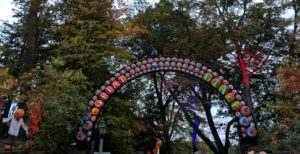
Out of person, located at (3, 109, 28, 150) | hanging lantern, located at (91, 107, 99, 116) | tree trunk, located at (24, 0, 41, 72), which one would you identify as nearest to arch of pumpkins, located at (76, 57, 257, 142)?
hanging lantern, located at (91, 107, 99, 116)

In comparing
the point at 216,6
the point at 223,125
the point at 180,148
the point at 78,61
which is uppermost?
the point at 216,6

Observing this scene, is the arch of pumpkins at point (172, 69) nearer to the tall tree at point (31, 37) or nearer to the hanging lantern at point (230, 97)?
the hanging lantern at point (230, 97)

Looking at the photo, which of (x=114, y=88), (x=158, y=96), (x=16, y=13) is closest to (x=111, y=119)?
(x=114, y=88)

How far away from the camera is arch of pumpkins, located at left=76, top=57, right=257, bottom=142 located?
28.4ft

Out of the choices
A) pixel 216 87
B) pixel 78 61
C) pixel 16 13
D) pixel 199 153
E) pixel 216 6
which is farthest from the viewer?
pixel 16 13

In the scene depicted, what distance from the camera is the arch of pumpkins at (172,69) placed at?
28.4ft

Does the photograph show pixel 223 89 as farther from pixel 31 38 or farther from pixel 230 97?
pixel 31 38

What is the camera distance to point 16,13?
17484 millimetres

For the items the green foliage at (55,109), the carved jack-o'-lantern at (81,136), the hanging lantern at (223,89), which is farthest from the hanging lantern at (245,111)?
the carved jack-o'-lantern at (81,136)

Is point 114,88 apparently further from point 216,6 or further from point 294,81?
point 216,6

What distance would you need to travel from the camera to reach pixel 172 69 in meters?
9.88

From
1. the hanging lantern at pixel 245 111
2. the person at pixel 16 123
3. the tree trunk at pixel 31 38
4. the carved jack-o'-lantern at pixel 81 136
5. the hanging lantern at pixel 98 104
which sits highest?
the tree trunk at pixel 31 38

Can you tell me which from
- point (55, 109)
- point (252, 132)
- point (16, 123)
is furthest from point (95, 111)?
point (252, 132)

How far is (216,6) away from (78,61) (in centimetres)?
Result: 913
